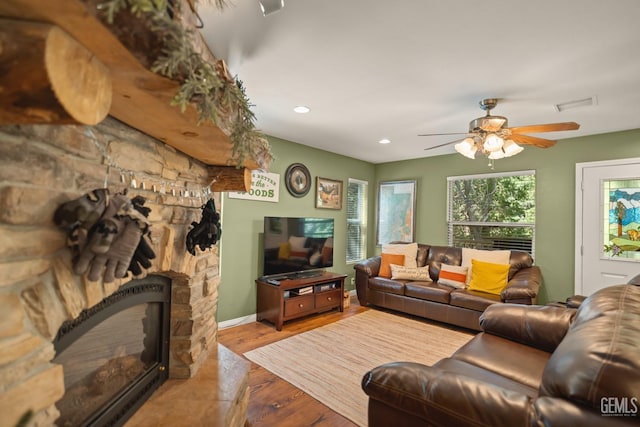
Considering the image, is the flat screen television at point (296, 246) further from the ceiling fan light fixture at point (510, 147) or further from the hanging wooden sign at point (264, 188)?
the ceiling fan light fixture at point (510, 147)

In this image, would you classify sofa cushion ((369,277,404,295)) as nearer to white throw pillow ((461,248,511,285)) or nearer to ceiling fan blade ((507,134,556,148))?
white throw pillow ((461,248,511,285))

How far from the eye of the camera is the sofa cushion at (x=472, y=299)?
3.41 m

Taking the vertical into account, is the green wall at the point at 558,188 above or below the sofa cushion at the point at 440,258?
above

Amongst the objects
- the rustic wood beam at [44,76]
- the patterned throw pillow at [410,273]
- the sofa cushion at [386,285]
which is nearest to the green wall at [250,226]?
the sofa cushion at [386,285]

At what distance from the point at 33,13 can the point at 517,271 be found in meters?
4.67

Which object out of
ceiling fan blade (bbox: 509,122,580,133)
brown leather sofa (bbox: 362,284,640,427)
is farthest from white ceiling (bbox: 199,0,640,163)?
brown leather sofa (bbox: 362,284,640,427)

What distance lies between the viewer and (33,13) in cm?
56

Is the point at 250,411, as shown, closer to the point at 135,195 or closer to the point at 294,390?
the point at 294,390

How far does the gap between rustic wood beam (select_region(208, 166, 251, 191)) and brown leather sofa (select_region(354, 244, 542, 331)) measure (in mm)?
2913

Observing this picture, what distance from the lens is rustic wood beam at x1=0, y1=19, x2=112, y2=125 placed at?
0.56 m

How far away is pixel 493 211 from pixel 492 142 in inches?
91.6

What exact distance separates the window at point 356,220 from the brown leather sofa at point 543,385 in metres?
3.61

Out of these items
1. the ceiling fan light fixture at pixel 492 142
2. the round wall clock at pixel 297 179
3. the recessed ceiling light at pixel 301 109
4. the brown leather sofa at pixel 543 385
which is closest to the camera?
the brown leather sofa at pixel 543 385

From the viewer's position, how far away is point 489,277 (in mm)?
3750
